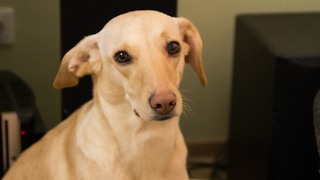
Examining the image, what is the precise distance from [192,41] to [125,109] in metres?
0.23

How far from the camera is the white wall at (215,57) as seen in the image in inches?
57.1

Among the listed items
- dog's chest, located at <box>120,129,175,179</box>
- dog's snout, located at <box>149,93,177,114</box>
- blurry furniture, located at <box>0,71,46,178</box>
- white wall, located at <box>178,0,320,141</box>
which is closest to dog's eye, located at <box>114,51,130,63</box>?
dog's snout, located at <box>149,93,177,114</box>

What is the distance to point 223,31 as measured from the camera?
155 centimetres

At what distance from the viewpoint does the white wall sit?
1449 mm

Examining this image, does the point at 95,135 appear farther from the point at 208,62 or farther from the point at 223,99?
the point at 223,99

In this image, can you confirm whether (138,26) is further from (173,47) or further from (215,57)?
(215,57)

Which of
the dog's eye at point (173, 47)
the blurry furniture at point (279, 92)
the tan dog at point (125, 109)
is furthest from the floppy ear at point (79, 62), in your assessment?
the blurry furniture at point (279, 92)

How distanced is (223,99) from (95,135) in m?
0.94

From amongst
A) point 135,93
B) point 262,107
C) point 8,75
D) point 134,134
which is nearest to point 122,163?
point 134,134

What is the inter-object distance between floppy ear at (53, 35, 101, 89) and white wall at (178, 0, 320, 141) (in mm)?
642

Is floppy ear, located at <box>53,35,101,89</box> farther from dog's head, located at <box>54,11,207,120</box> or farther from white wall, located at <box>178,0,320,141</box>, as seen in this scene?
white wall, located at <box>178,0,320,141</box>

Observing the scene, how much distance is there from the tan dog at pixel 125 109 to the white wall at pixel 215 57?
0.60 m

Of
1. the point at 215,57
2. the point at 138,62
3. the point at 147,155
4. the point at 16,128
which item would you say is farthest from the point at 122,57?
the point at 215,57

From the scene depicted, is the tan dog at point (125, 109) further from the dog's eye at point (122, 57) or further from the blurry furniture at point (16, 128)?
the blurry furniture at point (16, 128)
